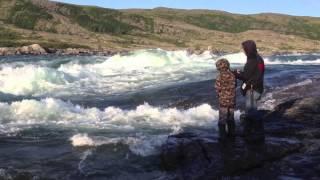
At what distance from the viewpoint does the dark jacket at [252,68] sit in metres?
14.8

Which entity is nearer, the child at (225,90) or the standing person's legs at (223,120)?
the child at (225,90)

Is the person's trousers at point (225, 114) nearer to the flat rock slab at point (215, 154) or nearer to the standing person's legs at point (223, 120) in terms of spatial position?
the standing person's legs at point (223, 120)

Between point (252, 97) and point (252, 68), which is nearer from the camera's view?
point (252, 68)

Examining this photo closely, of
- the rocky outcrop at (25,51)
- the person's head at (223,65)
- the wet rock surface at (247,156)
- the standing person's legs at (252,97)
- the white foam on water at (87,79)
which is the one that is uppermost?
the person's head at (223,65)

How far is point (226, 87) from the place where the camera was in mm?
14812

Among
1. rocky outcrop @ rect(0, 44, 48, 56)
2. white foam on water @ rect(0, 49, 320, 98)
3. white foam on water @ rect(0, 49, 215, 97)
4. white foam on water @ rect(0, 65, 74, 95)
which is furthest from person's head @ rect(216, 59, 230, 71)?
rocky outcrop @ rect(0, 44, 48, 56)

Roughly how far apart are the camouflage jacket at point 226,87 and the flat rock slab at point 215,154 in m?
1.02

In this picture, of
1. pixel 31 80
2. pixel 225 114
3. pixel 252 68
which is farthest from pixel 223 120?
pixel 31 80

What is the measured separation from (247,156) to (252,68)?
8.52 feet

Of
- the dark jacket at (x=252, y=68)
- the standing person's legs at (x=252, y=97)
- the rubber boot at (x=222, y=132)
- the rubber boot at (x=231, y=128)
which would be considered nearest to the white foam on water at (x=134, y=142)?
the rubber boot at (x=222, y=132)

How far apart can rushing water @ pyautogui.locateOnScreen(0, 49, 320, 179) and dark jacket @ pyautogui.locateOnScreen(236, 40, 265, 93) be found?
307 centimetres

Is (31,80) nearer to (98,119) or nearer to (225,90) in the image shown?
(98,119)

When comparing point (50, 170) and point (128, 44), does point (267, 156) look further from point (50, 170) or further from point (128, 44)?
point (128, 44)

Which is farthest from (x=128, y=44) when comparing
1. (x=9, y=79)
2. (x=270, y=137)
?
(x=270, y=137)
